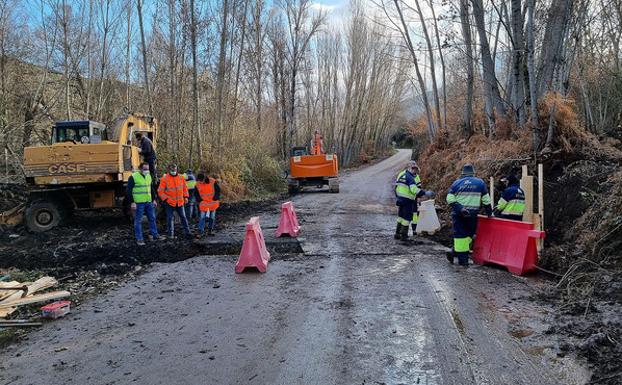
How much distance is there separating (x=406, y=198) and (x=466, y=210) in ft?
7.60

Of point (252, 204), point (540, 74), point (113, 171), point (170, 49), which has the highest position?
point (170, 49)

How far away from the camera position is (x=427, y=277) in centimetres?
712

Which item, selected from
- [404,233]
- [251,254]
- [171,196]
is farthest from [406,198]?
[171,196]

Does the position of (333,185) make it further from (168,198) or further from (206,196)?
(168,198)

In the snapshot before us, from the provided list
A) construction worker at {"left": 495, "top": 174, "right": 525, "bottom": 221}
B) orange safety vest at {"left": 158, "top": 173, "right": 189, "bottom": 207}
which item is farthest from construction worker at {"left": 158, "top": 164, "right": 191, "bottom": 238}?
construction worker at {"left": 495, "top": 174, "right": 525, "bottom": 221}

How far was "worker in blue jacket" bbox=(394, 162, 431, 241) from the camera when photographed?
1016 cm

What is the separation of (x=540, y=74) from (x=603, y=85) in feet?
43.3

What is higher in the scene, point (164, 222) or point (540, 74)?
point (540, 74)

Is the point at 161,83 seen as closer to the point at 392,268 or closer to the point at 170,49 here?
the point at 170,49

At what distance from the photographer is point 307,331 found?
4.99 metres

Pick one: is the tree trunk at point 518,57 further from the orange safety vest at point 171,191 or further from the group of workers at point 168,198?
the orange safety vest at point 171,191

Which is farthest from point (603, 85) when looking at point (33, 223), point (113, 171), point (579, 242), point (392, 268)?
point (33, 223)

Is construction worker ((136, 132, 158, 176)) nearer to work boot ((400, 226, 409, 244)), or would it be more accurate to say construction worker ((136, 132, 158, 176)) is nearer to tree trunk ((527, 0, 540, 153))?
work boot ((400, 226, 409, 244))

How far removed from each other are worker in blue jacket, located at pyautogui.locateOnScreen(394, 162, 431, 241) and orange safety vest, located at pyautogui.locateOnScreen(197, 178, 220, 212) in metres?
4.40
